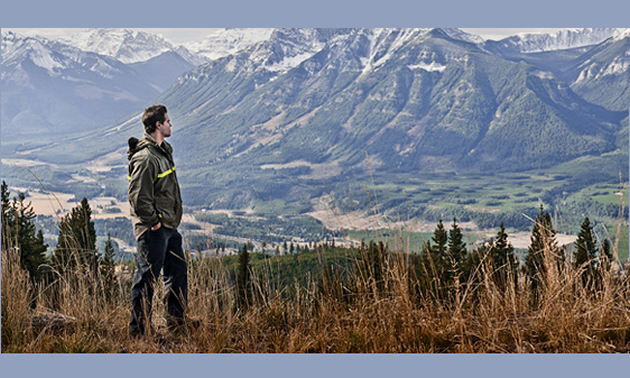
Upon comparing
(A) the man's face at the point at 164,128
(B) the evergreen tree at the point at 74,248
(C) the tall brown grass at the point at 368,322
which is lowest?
(C) the tall brown grass at the point at 368,322

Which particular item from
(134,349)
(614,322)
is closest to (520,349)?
(614,322)

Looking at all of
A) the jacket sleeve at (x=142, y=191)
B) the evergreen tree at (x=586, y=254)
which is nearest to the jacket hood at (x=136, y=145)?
the jacket sleeve at (x=142, y=191)

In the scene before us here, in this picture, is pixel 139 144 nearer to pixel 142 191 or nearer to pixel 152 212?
pixel 142 191

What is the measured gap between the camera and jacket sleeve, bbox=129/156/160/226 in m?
3.02

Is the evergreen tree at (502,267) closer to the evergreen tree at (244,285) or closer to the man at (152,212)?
the evergreen tree at (244,285)

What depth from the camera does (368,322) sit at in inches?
128

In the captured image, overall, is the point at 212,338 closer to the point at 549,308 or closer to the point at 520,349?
the point at 520,349

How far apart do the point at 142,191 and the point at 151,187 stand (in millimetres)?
59

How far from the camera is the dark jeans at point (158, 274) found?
313 centimetres

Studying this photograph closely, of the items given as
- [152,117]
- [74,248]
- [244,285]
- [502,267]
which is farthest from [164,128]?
[502,267]

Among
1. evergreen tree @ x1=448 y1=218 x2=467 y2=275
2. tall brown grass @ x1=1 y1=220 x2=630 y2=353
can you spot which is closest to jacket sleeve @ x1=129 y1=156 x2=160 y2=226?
tall brown grass @ x1=1 y1=220 x2=630 y2=353

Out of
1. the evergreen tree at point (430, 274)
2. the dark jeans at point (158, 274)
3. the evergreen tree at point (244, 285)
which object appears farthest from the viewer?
the evergreen tree at point (244, 285)

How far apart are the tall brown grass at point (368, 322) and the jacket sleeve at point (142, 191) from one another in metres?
0.63

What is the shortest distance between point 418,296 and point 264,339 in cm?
110
